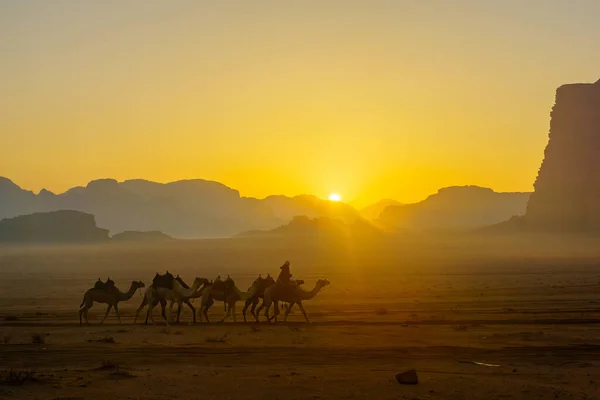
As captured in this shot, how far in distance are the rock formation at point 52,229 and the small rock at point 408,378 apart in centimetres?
13906

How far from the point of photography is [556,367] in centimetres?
1359

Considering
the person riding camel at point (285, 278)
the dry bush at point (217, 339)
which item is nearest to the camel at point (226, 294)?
the person riding camel at point (285, 278)

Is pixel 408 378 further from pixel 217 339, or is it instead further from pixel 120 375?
pixel 217 339

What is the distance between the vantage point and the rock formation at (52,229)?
470ft

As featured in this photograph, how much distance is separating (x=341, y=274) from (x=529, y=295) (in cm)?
2013

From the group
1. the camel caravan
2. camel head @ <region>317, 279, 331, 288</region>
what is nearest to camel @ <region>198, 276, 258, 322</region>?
the camel caravan

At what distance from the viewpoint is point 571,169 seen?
117m

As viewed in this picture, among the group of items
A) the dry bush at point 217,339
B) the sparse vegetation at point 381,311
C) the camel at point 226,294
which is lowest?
the dry bush at point 217,339

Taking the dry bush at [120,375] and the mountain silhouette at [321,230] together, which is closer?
the dry bush at [120,375]

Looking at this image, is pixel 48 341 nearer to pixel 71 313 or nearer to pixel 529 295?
pixel 71 313

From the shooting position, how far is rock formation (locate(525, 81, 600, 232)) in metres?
113

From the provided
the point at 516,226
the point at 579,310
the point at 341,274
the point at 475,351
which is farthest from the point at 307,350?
the point at 516,226

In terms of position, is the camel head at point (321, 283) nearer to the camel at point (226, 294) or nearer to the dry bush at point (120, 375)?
the camel at point (226, 294)

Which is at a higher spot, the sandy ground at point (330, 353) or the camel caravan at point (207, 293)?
the camel caravan at point (207, 293)
